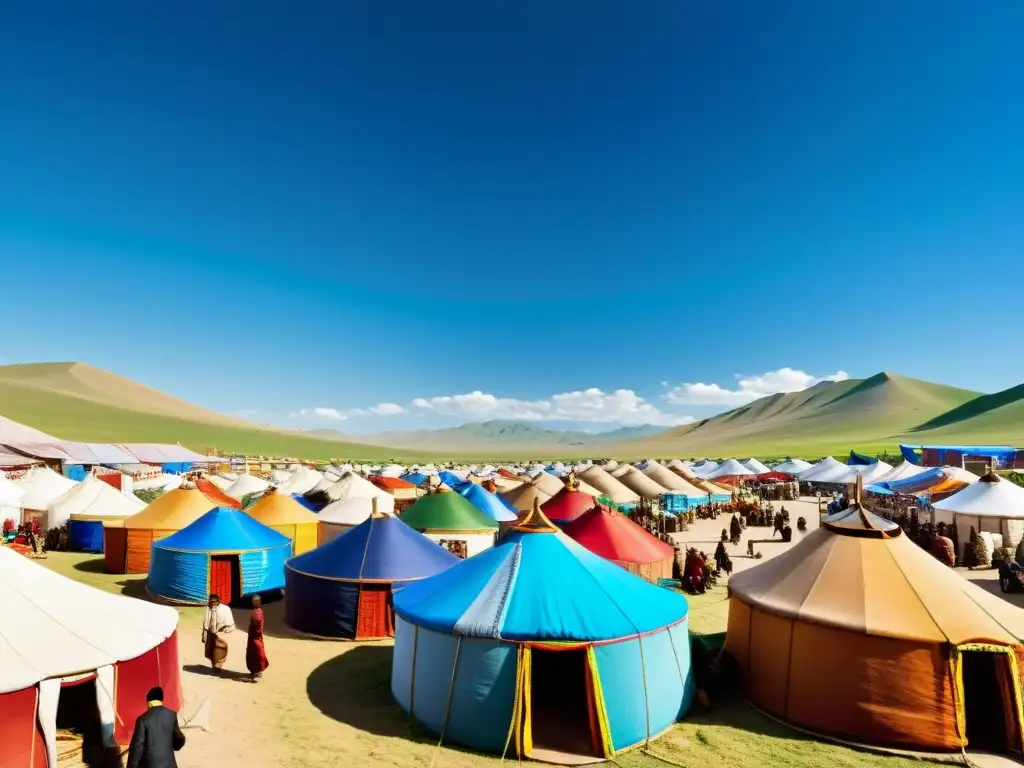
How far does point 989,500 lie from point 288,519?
86.1ft

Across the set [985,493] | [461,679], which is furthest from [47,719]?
[985,493]

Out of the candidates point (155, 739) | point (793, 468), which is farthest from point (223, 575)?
point (793, 468)

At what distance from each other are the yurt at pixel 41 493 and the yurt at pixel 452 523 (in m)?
17.6

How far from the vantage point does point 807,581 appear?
10805 millimetres

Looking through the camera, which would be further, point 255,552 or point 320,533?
point 320,533

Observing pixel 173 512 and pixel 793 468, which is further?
pixel 793 468

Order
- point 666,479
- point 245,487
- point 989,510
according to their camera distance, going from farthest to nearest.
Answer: point 666,479 → point 245,487 → point 989,510

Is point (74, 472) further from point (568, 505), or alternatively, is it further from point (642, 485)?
point (568, 505)

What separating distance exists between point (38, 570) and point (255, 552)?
8628 millimetres

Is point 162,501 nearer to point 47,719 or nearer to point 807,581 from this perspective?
point 47,719

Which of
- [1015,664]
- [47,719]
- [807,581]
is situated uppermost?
[807,581]

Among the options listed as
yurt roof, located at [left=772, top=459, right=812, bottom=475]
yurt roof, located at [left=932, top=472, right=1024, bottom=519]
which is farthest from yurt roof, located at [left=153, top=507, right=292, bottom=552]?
yurt roof, located at [left=772, top=459, right=812, bottom=475]

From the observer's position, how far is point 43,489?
3130 cm

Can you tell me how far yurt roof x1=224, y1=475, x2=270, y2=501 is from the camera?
130 ft
